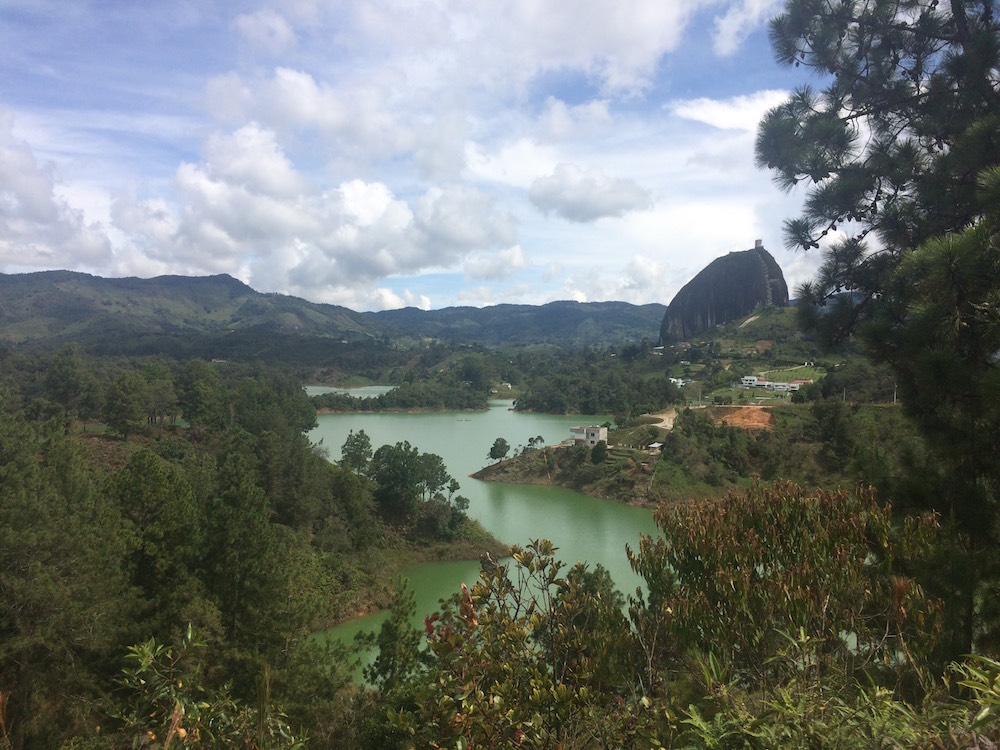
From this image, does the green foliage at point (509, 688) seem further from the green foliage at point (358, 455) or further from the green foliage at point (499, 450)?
the green foliage at point (499, 450)

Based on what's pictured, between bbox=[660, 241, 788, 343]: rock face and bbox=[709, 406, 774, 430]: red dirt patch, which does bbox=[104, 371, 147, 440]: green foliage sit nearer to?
bbox=[709, 406, 774, 430]: red dirt patch

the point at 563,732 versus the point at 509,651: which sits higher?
the point at 509,651

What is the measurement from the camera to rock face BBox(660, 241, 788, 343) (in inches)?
2520

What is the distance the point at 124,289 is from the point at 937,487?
6328 inches

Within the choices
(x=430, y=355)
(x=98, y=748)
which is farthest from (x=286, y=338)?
(x=98, y=748)

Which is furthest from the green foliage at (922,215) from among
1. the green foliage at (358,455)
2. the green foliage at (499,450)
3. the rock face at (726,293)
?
the rock face at (726,293)

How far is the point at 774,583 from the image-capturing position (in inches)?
88.7

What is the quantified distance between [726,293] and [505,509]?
53626 mm

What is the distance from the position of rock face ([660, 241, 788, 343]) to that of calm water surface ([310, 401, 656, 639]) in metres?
30.2

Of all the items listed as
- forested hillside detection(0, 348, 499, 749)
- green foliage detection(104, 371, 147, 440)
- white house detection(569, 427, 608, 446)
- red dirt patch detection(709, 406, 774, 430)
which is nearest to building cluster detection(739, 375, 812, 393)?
red dirt patch detection(709, 406, 774, 430)

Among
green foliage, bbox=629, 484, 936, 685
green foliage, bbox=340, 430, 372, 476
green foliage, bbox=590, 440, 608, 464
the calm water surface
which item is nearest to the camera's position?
green foliage, bbox=629, 484, 936, 685

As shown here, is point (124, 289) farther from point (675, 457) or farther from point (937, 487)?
point (937, 487)

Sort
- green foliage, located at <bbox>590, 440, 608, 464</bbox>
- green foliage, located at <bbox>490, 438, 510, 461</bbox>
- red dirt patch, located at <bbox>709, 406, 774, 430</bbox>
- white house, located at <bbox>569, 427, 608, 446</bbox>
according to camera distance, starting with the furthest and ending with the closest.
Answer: white house, located at <bbox>569, 427, 608, 446</bbox>, green foliage, located at <bbox>490, 438, 510, 461</bbox>, red dirt patch, located at <bbox>709, 406, 774, 430</bbox>, green foliage, located at <bbox>590, 440, 608, 464</bbox>

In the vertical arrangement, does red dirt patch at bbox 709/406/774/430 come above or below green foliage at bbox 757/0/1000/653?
below
